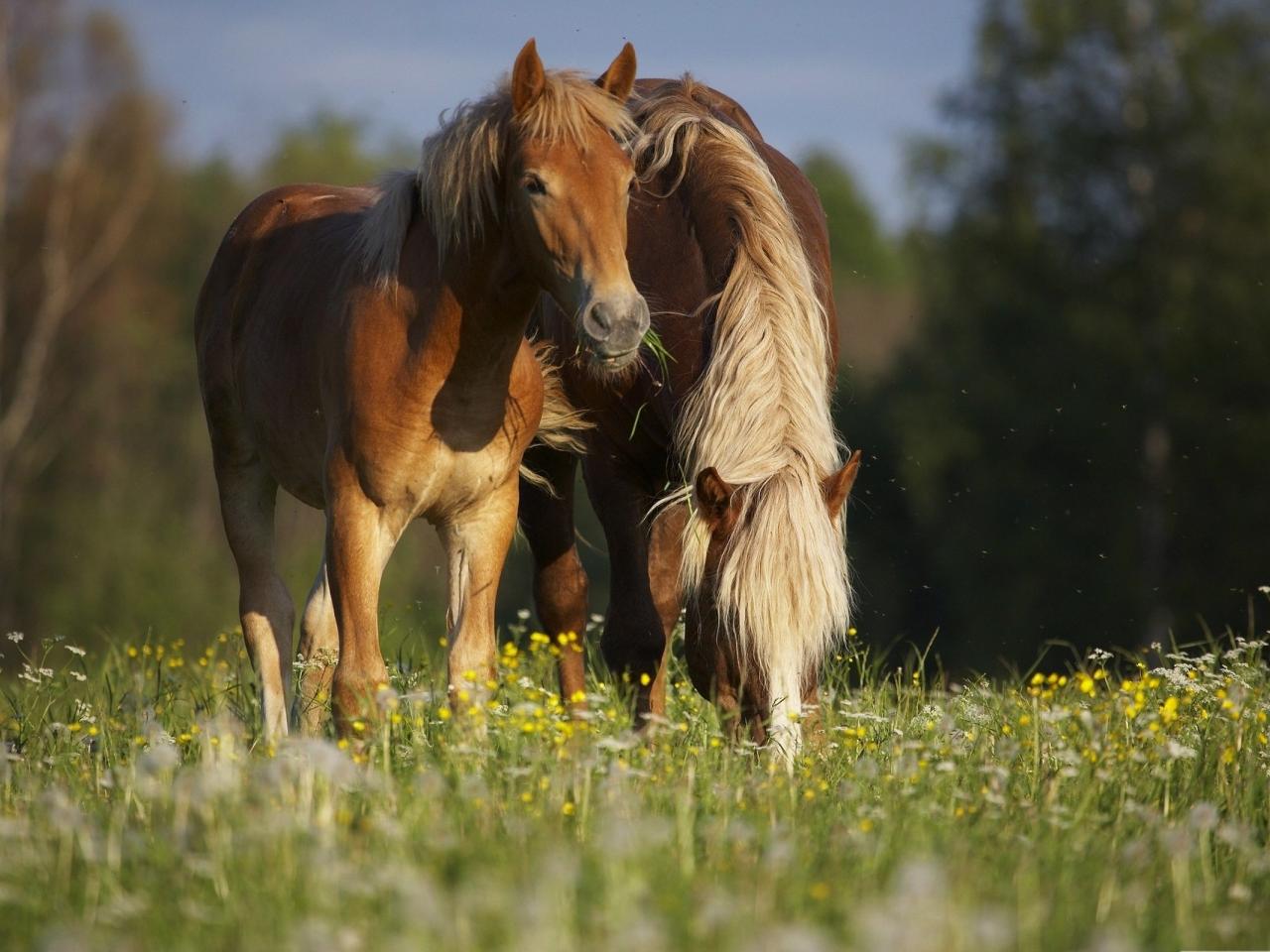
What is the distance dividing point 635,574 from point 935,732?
1540 millimetres

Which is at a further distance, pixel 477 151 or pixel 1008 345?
pixel 1008 345

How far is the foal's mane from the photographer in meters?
4.70

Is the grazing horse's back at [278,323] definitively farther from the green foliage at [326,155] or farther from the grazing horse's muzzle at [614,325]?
the green foliage at [326,155]

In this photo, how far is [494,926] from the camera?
8.51ft

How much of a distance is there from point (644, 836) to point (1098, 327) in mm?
19765

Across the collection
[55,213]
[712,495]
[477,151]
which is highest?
[55,213]

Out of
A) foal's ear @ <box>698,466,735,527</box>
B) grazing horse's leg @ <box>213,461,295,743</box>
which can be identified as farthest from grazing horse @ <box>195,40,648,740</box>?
foal's ear @ <box>698,466,735,527</box>

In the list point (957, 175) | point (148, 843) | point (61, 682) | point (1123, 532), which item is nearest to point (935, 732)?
point (148, 843)

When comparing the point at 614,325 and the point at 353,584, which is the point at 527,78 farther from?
the point at 353,584

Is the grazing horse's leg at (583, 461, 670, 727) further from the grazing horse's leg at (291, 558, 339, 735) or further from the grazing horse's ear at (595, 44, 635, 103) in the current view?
the grazing horse's ear at (595, 44, 635, 103)

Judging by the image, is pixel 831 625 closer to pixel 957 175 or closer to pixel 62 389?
pixel 957 175

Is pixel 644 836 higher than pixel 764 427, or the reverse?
pixel 764 427

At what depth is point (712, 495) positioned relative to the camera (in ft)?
16.1

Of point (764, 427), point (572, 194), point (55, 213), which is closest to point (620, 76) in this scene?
point (572, 194)
